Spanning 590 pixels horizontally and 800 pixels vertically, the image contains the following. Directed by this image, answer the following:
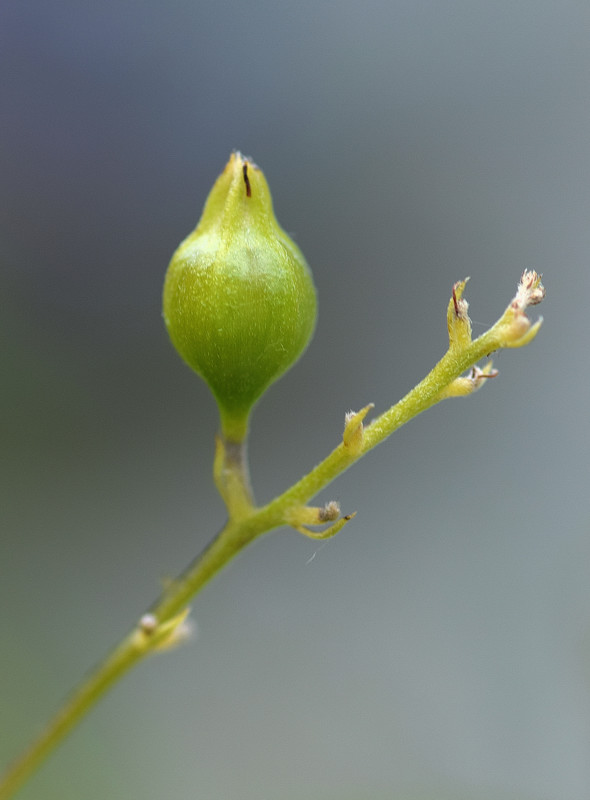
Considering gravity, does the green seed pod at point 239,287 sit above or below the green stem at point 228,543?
above

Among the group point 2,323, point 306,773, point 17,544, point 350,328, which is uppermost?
point 2,323

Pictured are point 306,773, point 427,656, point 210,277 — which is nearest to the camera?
point 210,277

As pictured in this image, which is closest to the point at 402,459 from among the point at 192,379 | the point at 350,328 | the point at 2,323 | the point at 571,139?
the point at 350,328

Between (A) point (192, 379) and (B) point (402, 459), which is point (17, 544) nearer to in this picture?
(A) point (192, 379)

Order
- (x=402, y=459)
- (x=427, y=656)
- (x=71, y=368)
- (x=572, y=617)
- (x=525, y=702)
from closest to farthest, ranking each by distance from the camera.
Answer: (x=572, y=617) → (x=525, y=702) → (x=427, y=656) → (x=402, y=459) → (x=71, y=368)

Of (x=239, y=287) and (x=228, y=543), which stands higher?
(x=239, y=287)

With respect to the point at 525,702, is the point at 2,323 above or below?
above
